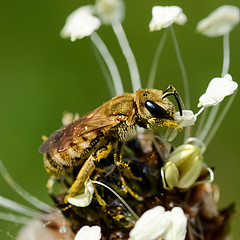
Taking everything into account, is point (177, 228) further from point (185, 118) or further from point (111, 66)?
point (111, 66)

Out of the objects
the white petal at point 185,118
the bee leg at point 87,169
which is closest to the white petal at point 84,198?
the bee leg at point 87,169

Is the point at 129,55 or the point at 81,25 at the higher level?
the point at 81,25

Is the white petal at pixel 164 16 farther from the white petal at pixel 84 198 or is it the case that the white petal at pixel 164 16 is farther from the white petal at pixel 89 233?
the white petal at pixel 89 233

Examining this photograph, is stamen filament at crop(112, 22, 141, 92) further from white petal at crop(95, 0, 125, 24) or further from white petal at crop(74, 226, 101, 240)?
white petal at crop(74, 226, 101, 240)

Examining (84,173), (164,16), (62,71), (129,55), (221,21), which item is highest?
(164,16)

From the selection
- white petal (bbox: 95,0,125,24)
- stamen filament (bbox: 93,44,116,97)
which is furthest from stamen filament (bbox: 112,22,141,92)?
stamen filament (bbox: 93,44,116,97)

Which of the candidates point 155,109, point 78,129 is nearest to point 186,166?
point 155,109
